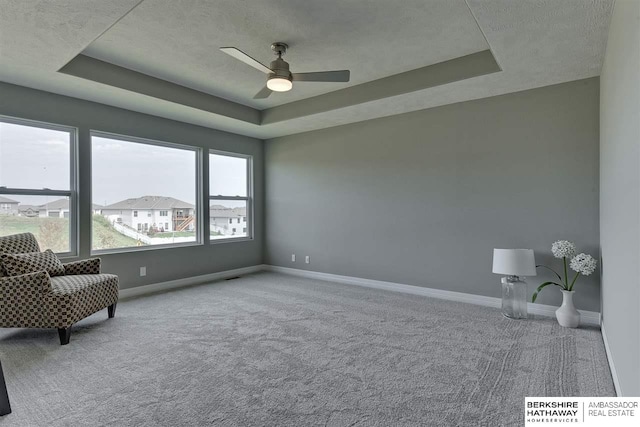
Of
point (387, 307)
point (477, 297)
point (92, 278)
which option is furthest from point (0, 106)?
point (477, 297)

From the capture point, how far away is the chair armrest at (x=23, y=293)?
2846 millimetres

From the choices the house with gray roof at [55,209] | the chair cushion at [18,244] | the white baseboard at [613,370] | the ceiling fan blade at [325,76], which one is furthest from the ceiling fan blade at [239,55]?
the white baseboard at [613,370]

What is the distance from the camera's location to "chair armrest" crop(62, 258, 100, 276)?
351cm

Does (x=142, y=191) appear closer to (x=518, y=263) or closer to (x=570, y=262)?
(x=518, y=263)

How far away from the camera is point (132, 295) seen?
4.54 meters

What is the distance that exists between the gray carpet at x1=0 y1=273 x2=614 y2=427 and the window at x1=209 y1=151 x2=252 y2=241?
2.12 meters

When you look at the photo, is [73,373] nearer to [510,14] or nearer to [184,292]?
[184,292]

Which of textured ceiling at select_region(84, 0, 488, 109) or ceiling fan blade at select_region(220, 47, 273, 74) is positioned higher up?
textured ceiling at select_region(84, 0, 488, 109)

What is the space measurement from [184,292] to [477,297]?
3954mm

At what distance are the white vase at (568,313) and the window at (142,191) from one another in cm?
500

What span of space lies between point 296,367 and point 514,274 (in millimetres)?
2532

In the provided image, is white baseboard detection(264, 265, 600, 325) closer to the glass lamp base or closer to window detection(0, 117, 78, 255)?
the glass lamp base

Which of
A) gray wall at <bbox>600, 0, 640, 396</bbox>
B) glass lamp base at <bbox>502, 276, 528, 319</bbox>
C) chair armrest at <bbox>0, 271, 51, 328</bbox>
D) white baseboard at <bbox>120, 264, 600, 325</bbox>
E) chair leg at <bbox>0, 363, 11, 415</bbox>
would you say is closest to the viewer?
gray wall at <bbox>600, 0, 640, 396</bbox>

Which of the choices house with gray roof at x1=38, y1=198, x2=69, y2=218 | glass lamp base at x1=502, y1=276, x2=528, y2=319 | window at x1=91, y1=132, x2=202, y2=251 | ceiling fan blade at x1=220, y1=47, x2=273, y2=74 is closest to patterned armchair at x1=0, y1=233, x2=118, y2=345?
house with gray roof at x1=38, y1=198, x2=69, y2=218
